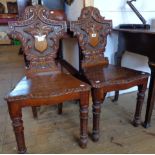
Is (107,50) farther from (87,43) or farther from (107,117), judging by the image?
(107,117)

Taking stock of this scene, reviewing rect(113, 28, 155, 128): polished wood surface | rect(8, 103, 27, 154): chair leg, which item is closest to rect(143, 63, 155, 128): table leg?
rect(113, 28, 155, 128): polished wood surface

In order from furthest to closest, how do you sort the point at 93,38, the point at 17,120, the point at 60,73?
the point at 93,38, the point at 60,73, the point at 17,120

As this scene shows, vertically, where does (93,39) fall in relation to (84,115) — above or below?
above

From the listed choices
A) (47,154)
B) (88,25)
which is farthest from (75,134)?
(88,25)

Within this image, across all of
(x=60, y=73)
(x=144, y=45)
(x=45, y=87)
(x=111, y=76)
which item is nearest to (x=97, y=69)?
(x=111, y=76)

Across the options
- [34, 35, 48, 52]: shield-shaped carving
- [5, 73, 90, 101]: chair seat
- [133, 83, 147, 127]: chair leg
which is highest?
[34, 35, 48, 52]: shield-shaped carving

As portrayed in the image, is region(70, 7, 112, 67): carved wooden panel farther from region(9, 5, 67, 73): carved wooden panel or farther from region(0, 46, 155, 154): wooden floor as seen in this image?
region(0, 46, 155, 154): wooden floor

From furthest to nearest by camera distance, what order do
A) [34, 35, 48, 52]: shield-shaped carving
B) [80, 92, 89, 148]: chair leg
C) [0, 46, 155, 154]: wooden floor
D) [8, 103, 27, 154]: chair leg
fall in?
[34, 35, 48, 52]: shield-shaped carving, [0, 46, 155, 154]: wooden floor, [80, 92, 89, 148]: chair leg, [8, 103, 27, 154]: chair leg

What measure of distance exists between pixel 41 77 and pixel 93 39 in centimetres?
54

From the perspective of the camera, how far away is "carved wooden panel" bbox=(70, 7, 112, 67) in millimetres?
1597

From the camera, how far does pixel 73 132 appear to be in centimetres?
158

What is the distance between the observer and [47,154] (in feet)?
4.38

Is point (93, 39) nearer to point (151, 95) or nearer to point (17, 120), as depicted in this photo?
point (151, 95)

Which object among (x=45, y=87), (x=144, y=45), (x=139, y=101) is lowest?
(x=139, y=101)
